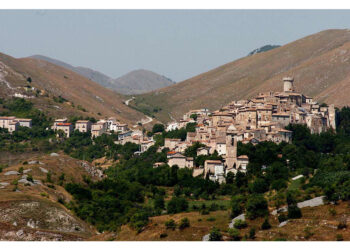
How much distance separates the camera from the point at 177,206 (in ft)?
215

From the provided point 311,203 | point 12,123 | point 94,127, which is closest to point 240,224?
point 311,203

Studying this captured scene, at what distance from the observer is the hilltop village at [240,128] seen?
80.6 metres

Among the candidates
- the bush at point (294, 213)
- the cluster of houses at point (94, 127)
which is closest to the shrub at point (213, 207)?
the bush at point (294, 213)

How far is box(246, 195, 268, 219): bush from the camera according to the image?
5538 centimetres

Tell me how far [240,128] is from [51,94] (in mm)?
86048

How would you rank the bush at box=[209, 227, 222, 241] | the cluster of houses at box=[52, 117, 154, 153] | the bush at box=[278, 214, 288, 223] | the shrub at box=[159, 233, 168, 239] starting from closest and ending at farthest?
the bush at box=[209, 227, 222, 241] → the shrub at box=[159, 233, 168, 239] → the bush at box=[278, 214, 288, 223] → the cluster of houses at box=[52, 117, 154, 153]

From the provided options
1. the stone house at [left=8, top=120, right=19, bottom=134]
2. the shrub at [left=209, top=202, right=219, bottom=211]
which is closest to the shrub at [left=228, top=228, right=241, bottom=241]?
the shrub at [left=209, top=202, right=219, bottom=211]

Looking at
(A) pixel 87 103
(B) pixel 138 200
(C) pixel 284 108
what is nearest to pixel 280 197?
(B) pixel 138 200

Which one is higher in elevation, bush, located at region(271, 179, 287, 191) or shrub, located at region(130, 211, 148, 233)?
bush, located at region(271, 179, 287, 191)

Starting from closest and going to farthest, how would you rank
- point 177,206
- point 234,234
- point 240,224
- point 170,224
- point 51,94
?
point 234,234, point 240,224, point 170,224, point 177,206, point 51,94

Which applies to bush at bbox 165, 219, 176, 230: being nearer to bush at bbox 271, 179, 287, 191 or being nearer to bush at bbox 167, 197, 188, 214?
bush at bbox 167, 197, 188, 214

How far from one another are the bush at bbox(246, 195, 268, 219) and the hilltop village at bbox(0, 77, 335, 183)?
21.2 m

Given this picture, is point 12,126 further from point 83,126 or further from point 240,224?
point 240,224

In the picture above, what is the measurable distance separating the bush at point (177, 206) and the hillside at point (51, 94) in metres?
79.5
